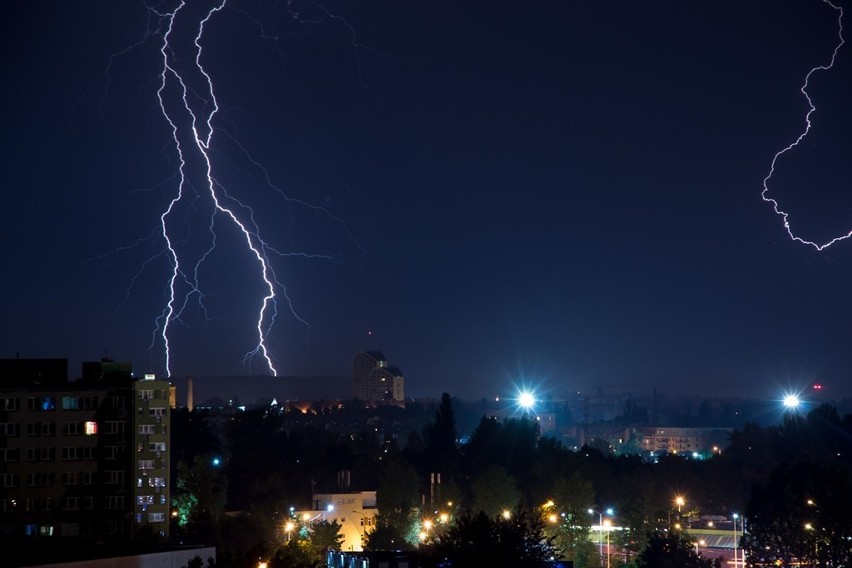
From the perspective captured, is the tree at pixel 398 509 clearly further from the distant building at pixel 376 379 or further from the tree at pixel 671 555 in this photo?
the distant building at pixel 376 379

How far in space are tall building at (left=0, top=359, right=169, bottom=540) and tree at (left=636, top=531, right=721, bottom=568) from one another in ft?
47.1

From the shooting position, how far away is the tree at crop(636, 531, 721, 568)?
33.1m

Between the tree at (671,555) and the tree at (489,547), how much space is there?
548cm

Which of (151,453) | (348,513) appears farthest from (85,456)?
(348,513)

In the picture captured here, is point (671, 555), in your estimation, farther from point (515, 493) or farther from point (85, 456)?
point (85, 456)

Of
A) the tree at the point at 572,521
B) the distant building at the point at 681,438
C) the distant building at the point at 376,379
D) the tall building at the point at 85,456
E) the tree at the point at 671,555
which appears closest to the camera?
the tree at the point at 671,555

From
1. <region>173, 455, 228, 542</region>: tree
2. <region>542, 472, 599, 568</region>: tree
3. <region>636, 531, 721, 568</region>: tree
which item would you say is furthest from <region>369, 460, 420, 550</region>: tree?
<region>636, 531, 721, 568</region>: tree

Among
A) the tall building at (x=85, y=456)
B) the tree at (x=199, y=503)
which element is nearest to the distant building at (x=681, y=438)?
the tree at (x=199, y=503)

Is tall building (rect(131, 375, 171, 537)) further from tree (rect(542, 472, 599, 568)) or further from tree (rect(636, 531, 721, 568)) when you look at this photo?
tree (rect(636, 531, 721, 568))

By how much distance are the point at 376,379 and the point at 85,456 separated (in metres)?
149

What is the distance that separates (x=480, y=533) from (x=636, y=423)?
515 ft

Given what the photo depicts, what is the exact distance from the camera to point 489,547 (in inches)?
1067

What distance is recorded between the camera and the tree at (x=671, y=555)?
3306cm

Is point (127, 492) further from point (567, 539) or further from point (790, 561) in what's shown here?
point (790, 561)
